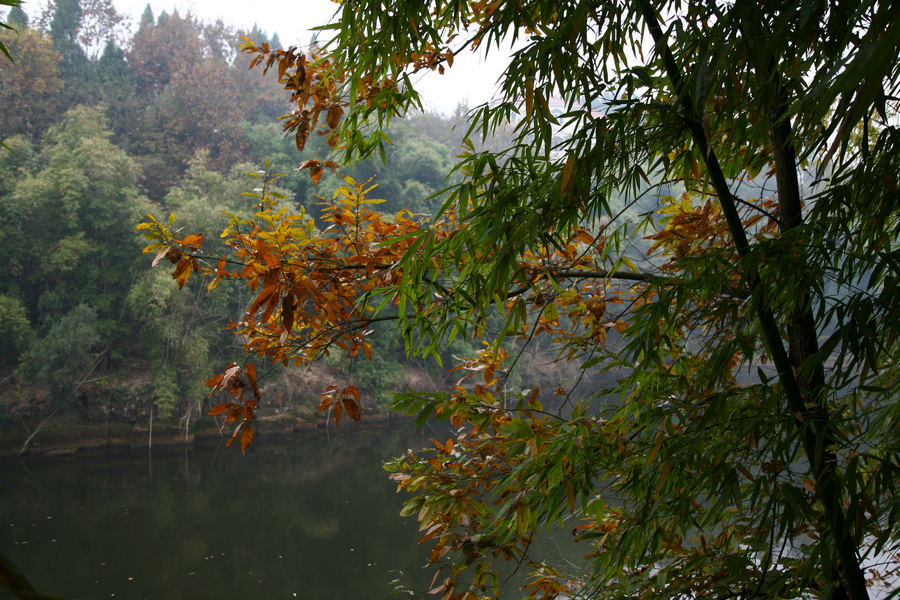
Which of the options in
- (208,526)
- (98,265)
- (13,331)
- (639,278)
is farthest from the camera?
(98,265)

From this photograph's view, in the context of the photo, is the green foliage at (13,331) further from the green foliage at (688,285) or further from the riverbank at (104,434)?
the green foliage at (688,285)

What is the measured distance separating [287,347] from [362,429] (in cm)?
1349

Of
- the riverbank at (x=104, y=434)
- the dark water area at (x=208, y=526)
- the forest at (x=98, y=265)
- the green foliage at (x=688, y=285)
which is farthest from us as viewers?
the forest at (x=98, y=265)

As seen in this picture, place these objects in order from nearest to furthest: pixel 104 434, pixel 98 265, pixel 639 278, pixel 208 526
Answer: pixel 639 278 → pixel 208 526 → pixel 104 434 → pixel 98 265

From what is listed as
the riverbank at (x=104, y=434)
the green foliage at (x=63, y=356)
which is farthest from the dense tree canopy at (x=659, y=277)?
the green foliage at (x=63, y=356)

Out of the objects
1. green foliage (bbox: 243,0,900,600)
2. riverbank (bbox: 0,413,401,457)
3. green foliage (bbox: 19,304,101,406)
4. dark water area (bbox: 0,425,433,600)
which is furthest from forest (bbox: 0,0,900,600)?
green foliage (bbox: 19,304,101,406)

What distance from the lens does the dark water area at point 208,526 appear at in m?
6.41

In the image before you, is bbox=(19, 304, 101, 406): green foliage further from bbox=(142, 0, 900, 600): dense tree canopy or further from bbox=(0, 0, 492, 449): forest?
bbox=(142, 0, 900, 600): dense tree canopy

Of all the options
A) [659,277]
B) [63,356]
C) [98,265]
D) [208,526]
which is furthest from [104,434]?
[659,277]

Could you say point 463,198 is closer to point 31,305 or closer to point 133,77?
point 31,305

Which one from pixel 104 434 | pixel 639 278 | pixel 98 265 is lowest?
pixel 104 434

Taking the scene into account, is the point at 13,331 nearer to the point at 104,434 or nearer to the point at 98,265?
the point at 98,265

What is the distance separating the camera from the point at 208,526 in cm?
814

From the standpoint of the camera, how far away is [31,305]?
40.6 feet
